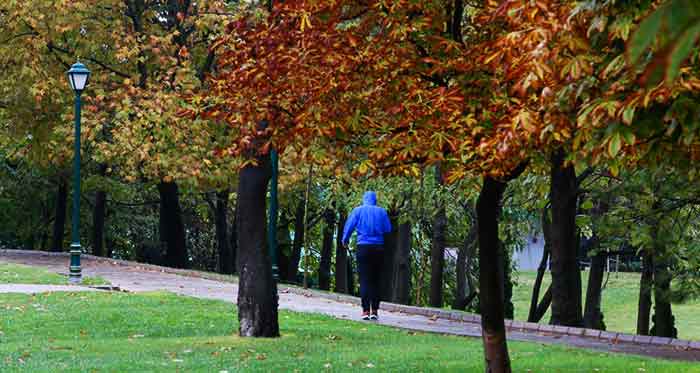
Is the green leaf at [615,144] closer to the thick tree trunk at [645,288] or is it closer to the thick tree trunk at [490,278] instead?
the thick tree trunk at [490,278]

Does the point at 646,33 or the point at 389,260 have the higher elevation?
the point at 389,260

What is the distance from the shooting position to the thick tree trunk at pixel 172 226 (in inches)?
1261

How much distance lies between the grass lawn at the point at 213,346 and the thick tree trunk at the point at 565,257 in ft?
13.4

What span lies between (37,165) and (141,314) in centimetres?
1867

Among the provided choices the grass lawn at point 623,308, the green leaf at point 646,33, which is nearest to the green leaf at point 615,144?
the green leaf at point 646,33

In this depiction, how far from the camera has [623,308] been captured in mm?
42750

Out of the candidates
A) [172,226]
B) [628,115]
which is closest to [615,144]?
[628,115]

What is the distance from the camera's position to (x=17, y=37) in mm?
30922

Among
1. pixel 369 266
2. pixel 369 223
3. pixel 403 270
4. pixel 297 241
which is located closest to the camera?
pixel 369 223

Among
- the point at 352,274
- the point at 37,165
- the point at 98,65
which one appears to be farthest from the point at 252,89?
the point at 352,274

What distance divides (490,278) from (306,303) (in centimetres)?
1060

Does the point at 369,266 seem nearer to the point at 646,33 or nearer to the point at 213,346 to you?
the point at 213,346

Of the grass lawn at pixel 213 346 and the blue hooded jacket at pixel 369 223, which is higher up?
the blue hooded jacket at pixel 369 223

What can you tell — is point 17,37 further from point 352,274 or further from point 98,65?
point 352,274
